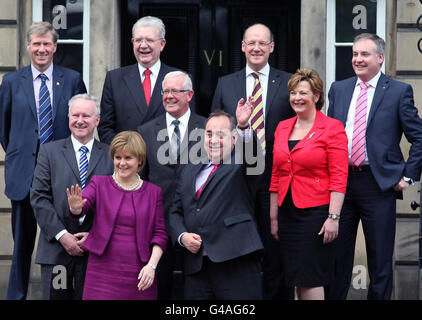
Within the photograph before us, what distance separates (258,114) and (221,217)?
4.17 feet

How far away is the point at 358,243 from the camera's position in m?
7.52

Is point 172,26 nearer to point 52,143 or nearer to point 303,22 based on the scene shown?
point 303,22

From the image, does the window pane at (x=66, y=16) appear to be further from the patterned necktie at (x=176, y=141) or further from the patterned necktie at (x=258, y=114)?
the patterned necktie at (x=176, y=141)

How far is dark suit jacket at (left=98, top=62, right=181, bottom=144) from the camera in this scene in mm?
5961

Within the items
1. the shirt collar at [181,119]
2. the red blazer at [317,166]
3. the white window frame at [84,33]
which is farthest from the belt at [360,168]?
the white window frame at [84,33]

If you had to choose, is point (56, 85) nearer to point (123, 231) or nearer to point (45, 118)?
point (45, 118)

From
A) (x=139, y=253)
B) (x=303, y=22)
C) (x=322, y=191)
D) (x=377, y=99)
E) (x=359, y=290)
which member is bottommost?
(x=359, y=290)

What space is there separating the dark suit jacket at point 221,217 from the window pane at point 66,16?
3.25m

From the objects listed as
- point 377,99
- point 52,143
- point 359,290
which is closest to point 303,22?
point 377,99

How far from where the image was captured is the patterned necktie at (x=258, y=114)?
19.3 ft

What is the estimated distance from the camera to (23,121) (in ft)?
19.9

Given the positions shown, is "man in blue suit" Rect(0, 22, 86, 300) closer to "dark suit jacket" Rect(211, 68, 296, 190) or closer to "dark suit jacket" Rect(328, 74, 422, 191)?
"dark suit jacket" Rect(211, 68, 296, 190)
